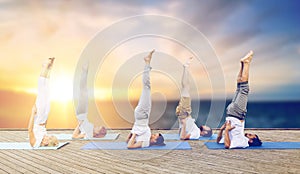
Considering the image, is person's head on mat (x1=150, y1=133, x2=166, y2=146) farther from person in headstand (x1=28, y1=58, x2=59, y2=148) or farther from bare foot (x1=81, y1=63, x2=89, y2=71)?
bare foot (x1=81, y1=63, x2=89, y2=71)

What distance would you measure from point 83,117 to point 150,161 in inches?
77.2

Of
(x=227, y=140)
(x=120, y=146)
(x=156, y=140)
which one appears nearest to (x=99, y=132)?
(x=120, y=146)

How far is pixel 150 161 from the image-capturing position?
3131 millimetres

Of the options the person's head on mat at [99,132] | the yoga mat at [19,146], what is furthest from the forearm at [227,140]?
the yoga mat at [19,146]

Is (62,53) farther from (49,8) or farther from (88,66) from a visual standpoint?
(88,66)

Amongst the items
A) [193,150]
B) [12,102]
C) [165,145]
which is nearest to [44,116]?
[165,145]

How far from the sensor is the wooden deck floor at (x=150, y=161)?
2789 millimetres

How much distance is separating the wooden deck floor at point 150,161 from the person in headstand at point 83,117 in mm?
717

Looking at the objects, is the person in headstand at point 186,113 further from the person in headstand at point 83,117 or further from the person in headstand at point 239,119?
the person in headstand at point 83,117

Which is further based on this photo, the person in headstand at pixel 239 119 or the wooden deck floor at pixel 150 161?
the person in headstand at pixel 239 119

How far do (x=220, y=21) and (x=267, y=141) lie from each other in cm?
286

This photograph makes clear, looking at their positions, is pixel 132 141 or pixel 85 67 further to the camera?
pixel 85 67

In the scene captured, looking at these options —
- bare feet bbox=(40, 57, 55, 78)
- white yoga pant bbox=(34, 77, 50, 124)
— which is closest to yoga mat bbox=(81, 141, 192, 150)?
white yoga pant bbox=(34, 77, 50, 124)

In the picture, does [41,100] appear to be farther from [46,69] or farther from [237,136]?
[237,136]
